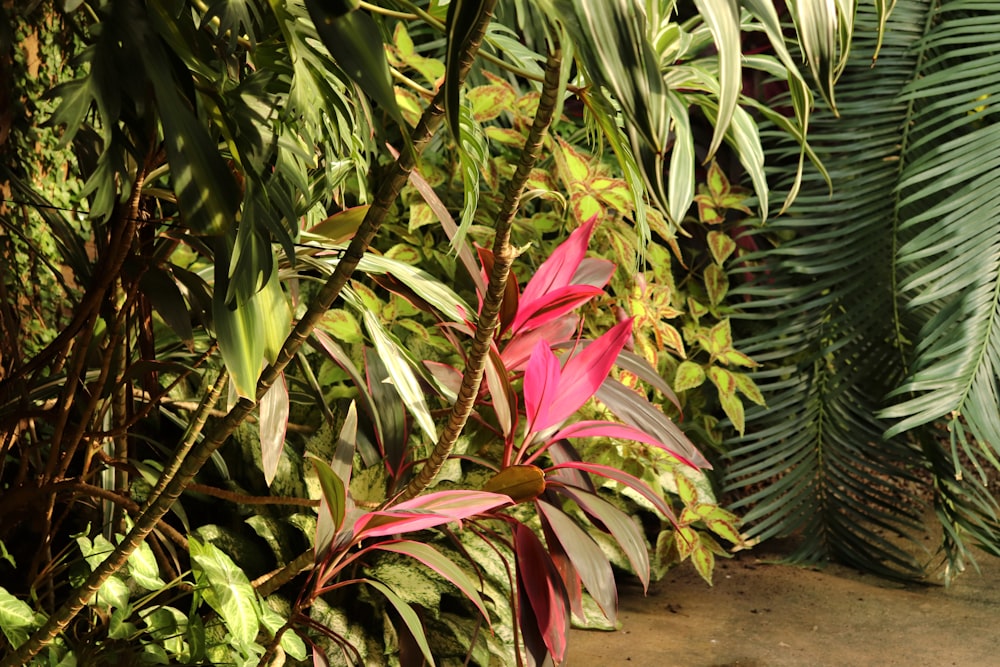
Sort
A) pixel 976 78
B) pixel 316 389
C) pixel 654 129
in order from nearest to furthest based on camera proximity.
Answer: pixel 654 129
pixel 316 389
pixel 976 78

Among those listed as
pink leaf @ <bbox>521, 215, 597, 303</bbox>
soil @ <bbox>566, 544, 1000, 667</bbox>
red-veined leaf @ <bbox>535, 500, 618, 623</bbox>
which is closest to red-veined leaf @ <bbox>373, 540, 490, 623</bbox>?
red-veined leaf @ <bbox>535, 500, 618, 623</bbox>

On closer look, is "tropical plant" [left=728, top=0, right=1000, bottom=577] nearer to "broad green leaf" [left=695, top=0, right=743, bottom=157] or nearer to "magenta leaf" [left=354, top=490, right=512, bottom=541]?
"magenta leaf" [left=354, top=490, right=512, bottom=541]

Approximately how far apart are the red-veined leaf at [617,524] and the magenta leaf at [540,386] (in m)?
0.09

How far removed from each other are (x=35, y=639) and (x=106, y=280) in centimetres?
36

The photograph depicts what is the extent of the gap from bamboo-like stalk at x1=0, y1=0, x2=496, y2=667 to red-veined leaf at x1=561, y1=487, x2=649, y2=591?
0.37m

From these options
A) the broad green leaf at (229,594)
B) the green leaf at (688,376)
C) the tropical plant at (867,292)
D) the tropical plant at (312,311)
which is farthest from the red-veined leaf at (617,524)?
the tropical plant at (867,292)

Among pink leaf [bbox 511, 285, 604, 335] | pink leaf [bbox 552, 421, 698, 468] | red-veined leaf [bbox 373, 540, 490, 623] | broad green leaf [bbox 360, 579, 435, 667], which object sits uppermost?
pink leaf [bbox 511, 285, 604, 335]

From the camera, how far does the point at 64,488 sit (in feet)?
3.47

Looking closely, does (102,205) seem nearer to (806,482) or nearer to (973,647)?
(973,647)

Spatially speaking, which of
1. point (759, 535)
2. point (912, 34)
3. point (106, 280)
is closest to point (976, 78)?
point (912, 34)

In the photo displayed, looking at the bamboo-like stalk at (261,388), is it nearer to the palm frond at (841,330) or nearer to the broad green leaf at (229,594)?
the broad green leaf at (229,594)

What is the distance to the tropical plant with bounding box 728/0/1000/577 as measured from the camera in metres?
2.14

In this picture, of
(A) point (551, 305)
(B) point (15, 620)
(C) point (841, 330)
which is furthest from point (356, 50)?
(C) point (841, 330)

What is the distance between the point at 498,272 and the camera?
0.78 meters
